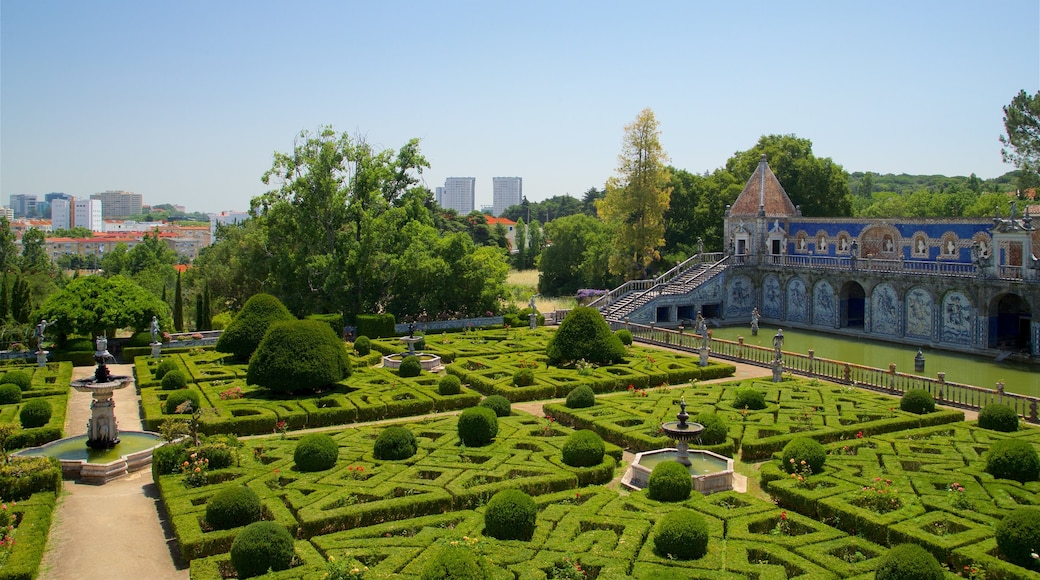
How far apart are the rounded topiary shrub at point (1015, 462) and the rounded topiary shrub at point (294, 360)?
18.3 m

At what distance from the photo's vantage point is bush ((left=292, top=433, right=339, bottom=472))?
59.8ft

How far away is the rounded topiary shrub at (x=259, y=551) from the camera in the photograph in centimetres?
1308

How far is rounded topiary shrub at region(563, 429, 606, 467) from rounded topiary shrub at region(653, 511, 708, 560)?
4.56 metres

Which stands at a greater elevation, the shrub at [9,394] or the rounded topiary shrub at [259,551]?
the shrub at [9,394]

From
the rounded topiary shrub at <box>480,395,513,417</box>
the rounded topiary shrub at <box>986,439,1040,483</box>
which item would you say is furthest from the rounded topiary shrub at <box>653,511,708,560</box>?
the rounded topiary shrub at <box>480,395,513,417</box>

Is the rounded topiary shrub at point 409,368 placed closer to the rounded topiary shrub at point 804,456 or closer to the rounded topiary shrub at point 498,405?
the rounded topiary shrub at point 498,405

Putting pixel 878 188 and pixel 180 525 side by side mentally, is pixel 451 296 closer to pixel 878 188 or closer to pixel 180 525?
pixel 180 525

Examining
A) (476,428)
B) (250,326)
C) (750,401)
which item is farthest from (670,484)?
(250,326)

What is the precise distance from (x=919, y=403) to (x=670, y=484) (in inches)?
452

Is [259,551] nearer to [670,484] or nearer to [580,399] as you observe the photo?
[670,484]

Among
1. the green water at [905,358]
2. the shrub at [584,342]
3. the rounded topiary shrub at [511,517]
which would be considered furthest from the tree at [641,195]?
the rounded topiary shrub at [511,517]

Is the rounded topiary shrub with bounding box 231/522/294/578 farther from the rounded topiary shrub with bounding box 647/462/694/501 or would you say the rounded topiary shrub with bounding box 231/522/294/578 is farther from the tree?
the tree

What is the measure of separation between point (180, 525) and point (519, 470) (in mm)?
6955

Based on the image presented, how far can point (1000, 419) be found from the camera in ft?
71.1
